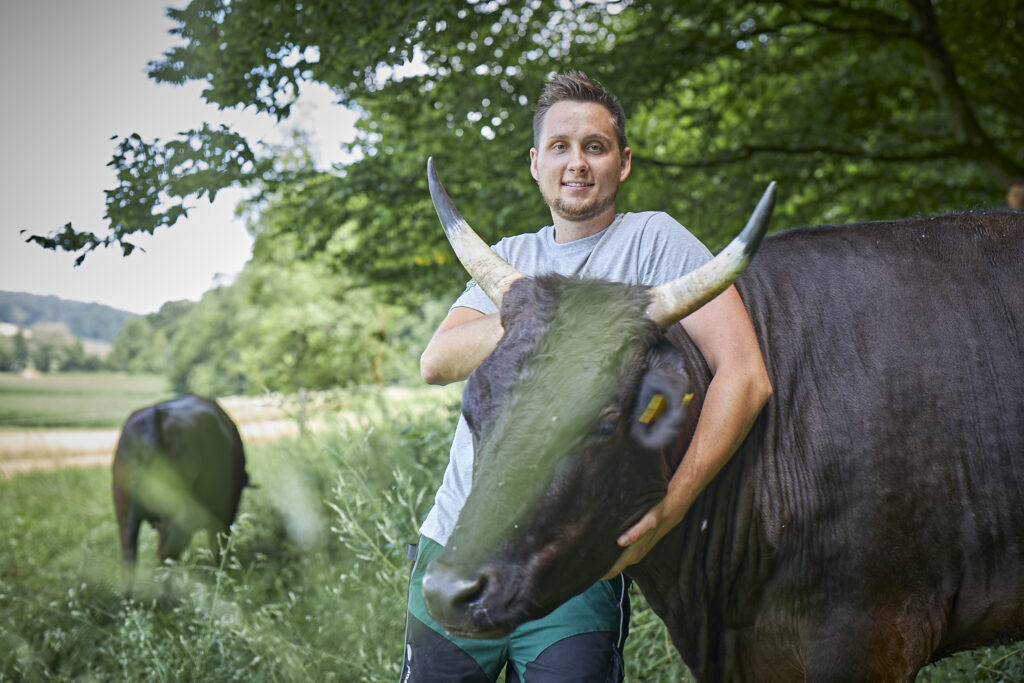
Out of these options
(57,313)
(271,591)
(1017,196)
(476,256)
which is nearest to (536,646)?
(476,256)

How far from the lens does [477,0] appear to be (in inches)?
231

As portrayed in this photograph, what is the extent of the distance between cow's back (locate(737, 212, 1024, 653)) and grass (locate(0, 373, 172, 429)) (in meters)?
11.7

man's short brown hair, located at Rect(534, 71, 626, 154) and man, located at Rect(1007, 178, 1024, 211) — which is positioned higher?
man's short brown hair, located at Rect(534, 71, 626, 154)

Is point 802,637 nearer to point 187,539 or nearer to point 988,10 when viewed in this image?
point 187,539

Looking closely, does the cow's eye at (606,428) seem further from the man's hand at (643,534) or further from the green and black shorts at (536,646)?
the green and black shorts at (536,646)

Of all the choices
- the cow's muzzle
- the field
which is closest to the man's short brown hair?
the cow's muzzle

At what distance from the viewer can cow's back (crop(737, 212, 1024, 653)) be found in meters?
2.49

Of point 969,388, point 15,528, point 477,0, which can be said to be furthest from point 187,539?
point 969,388

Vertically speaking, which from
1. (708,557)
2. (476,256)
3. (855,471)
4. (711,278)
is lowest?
(708,557)

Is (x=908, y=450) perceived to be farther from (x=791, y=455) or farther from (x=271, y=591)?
(x=271, y=591)

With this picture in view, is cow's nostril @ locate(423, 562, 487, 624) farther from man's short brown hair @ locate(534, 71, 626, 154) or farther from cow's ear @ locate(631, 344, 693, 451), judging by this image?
man's short brown hair @ locate(534, 71, 626, 154)

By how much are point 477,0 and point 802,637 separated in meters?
5.05

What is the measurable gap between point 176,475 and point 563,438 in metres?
6.39

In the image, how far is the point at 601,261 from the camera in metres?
2.72
